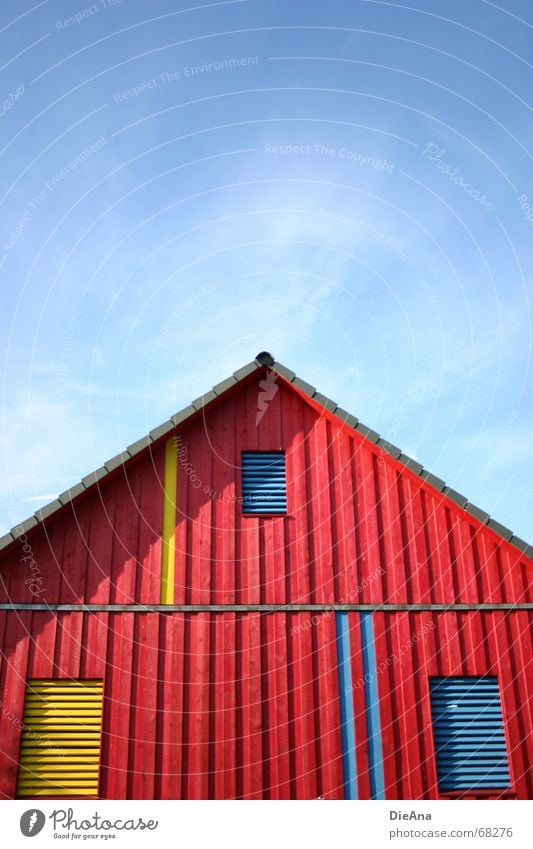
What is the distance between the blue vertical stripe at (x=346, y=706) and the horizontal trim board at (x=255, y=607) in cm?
37

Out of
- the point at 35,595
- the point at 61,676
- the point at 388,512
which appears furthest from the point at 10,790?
the point at 388,512

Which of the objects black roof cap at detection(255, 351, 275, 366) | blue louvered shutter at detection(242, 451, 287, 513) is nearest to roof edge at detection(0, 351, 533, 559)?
black roof cap at detection(255, 351, 275, 366)

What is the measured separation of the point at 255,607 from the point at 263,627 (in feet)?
1.13

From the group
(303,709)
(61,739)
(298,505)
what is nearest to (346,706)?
(303,709)

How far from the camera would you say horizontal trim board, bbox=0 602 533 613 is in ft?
39.5

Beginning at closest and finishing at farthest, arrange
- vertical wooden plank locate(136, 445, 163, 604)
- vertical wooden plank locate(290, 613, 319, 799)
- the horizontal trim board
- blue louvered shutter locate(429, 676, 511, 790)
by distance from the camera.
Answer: vertical wooden plank locate(290, 613, 319, 799)
blue louvered shutter locate(429, 676, 511, 790)
the horizontal trim board
vertical wooden plank locate(136, 445, 163, 604)

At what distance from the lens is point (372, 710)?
38.9 ft

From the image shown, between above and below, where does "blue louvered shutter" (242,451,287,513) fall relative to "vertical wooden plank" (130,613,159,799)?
above

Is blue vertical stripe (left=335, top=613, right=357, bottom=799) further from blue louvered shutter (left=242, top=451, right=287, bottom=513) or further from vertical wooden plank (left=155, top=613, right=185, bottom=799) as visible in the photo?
vertical wooden plank (left=155, top=613, right=185, bottom=799)

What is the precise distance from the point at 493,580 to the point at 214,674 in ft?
16.3

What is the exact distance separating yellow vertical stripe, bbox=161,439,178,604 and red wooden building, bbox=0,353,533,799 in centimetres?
3

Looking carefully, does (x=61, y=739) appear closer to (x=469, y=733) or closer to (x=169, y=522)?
(x=169, y=522)

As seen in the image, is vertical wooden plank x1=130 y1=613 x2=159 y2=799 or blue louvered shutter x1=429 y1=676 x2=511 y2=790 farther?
blue louvered shutter x1=429 y1=676 x2=511 y2=790

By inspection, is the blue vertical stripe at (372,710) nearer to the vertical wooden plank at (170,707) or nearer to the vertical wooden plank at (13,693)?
the vertical wooden plank at (170,707)
